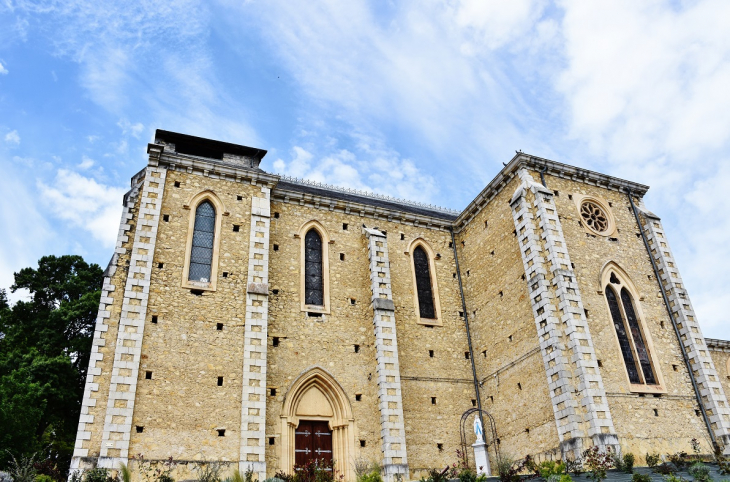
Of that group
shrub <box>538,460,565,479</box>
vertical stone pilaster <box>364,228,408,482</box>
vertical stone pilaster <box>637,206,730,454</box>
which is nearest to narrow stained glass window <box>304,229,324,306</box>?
vertical stone pilaster <box>364,228,408,482</box>

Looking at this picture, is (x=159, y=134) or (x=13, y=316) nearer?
(x=159, y=134)

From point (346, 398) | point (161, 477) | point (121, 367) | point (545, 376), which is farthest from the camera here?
point (346, 398)

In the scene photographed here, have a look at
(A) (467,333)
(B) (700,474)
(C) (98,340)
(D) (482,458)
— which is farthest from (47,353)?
(B) (700,474)

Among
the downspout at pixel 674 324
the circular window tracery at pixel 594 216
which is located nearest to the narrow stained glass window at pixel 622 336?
the downspout at pixel 674 324

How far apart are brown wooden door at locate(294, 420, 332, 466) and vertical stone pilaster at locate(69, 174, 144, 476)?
6.04m

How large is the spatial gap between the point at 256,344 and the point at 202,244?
409 centimetres

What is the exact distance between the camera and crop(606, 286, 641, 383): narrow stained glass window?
1733 centimetres

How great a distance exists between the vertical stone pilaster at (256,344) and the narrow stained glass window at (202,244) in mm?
1359

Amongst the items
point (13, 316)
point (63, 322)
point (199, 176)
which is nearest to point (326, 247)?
point (199, 176)

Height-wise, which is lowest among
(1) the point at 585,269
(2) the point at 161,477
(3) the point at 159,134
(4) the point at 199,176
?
(2) the point at 161,477

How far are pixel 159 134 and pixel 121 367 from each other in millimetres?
9323

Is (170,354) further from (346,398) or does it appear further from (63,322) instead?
(63,322)

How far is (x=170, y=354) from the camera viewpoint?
16312 mm

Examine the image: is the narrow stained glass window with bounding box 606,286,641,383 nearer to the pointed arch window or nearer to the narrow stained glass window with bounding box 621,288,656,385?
the pointed arch window
